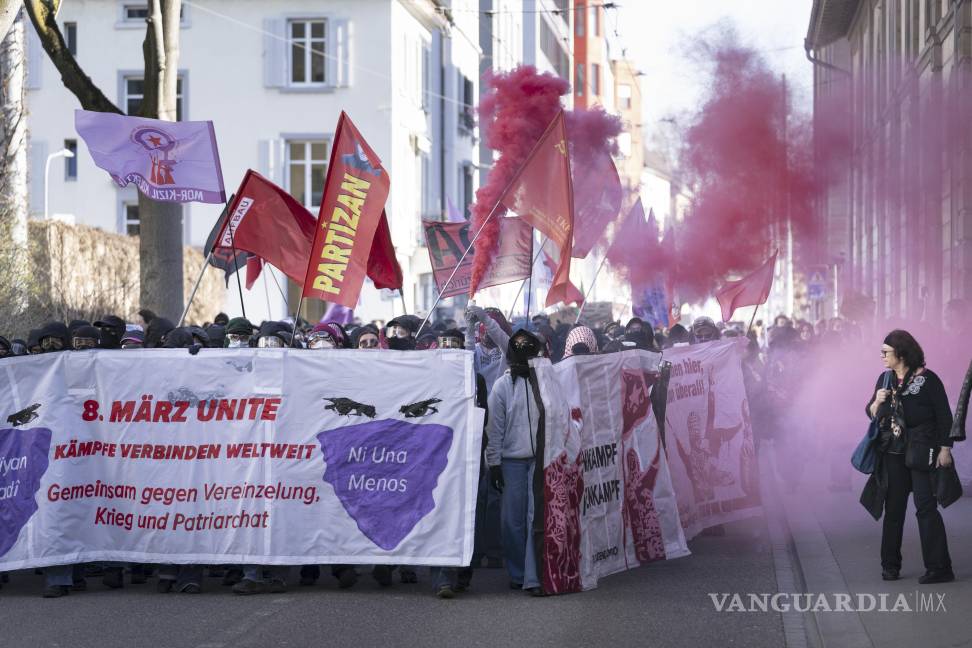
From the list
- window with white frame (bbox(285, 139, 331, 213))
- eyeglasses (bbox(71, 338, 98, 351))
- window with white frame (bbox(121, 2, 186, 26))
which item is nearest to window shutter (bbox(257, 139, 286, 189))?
window with white frame (bbox(285, 139, 331, 213))

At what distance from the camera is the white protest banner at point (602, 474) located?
1043 centimetres

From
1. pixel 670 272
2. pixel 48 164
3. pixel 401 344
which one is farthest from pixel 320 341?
pixel 48 164

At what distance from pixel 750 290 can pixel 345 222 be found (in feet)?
28.2

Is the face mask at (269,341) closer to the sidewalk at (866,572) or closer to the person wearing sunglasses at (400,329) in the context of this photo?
the person wearing sunglasses at (400,329)

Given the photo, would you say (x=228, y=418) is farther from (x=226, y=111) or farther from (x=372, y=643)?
(x=226, y=111)

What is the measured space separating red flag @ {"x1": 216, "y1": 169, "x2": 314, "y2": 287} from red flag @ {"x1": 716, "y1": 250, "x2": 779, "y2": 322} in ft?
21.0

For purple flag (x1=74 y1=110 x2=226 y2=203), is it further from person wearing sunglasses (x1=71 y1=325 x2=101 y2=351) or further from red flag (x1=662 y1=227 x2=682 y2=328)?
red flag (x1=662 y1=227 x2=682 y2=328)

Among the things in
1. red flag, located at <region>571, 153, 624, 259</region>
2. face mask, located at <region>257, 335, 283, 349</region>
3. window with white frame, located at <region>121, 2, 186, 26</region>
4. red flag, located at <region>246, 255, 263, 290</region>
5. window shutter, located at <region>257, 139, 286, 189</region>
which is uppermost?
window with white frame, located at <region>121, 2, 186, 26</region>

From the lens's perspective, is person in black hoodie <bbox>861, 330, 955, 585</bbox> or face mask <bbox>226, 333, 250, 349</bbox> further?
face mask <bbox>226, 333, 250, 349</bbox>

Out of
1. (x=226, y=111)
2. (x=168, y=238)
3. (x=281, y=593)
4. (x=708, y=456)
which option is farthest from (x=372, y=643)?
(x=226, y=111)

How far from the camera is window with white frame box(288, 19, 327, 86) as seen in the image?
41812 millimetres

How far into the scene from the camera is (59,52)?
18.1m

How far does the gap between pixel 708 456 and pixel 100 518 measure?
206 inches

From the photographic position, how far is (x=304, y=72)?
137 ft
